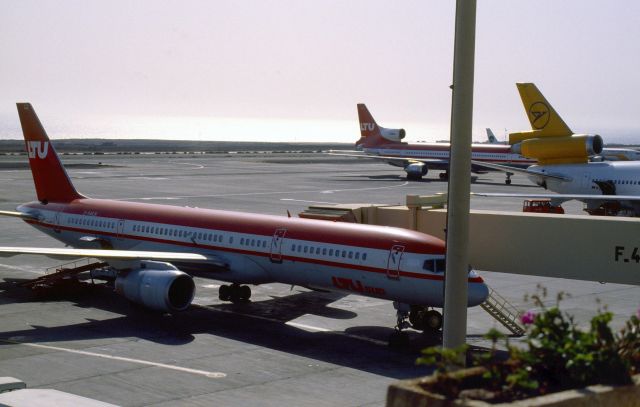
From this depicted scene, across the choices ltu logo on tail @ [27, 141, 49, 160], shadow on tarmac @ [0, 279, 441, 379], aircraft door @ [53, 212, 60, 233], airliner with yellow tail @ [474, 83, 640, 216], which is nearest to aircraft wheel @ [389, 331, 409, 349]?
shadow on tarmac @ [0, 279, 441, 379]

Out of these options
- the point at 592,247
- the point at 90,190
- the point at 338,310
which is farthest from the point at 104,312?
the point at 90,190

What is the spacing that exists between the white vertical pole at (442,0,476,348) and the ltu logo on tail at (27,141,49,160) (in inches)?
1315

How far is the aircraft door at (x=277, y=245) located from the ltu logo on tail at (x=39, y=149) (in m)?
16.2

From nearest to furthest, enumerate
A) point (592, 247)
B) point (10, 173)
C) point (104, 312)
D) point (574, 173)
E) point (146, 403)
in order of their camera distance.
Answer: point (146, 403) → point (592, 247) → point (104, 312) → point (574, 173) → point (10, 173)

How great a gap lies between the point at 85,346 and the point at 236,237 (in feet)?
27.8

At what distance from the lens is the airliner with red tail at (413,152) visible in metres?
108

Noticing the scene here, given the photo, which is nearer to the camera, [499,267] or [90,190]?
[499,267]

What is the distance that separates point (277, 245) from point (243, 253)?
1.90 metres

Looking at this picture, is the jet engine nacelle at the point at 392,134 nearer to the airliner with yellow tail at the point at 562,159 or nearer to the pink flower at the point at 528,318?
the airliner with yellow tail at the point at 562,159

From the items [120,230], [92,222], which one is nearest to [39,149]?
[92,222]

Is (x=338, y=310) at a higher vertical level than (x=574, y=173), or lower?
lower

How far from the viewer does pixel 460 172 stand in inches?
551

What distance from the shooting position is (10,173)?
116 m

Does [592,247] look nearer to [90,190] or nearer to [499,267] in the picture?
[499,267]
